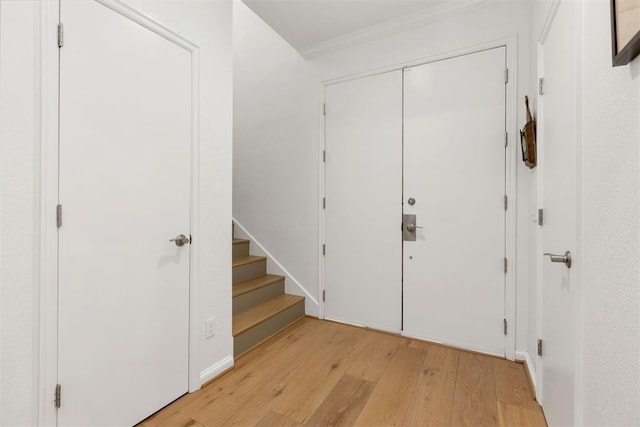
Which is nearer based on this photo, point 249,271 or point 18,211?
point 18,211

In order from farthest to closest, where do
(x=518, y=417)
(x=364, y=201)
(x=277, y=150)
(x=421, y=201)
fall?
(x=277, y=150) → (x=364, y=201) → (x=421, y=201) → (x=518, y=417)

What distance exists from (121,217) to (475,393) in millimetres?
2266

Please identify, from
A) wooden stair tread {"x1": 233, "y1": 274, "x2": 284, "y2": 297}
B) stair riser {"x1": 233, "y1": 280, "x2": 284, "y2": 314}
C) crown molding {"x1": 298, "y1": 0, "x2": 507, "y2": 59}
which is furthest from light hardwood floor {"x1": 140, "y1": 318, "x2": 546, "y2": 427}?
crown molding {"x1": 298, "y1": 0, "x2": 507, "y2": 59}

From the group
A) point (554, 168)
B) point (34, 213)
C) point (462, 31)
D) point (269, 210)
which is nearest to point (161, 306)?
point (34, 213)

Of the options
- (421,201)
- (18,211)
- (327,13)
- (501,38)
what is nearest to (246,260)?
(421,201)

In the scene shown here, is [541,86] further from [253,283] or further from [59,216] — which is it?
[253,283]

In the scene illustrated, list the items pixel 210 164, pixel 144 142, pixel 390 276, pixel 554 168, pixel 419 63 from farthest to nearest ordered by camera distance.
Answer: pixel 390 276 → pixel 419 63 → pixel 210 164 → pixel 144 142 → pixel 554 168

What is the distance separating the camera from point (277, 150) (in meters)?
3.16

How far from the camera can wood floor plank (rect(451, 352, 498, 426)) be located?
A: 61.5 inches

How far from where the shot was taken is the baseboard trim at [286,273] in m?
2.96

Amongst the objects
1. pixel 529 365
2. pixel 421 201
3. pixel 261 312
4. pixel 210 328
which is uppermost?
pixel 421 201

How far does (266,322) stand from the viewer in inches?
97.0

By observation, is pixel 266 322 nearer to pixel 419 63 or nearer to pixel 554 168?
pixel 554 168

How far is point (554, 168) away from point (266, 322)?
7.37ft
